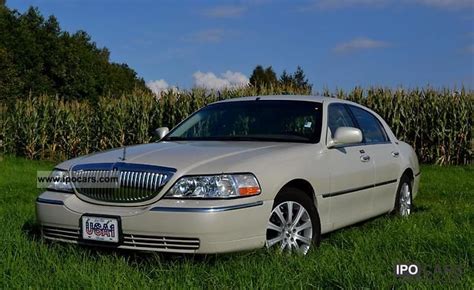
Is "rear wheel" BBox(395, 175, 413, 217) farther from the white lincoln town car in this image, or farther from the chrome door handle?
the chrome door handle

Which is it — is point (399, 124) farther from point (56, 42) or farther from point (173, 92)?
point (56, 42)

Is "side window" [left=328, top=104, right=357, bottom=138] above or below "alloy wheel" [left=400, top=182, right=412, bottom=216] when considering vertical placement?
above

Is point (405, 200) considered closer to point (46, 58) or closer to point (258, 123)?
point (258, 123)

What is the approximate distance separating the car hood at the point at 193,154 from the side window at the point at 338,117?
719 mm

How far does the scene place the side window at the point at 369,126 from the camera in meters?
6.31

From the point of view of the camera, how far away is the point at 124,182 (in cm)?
431

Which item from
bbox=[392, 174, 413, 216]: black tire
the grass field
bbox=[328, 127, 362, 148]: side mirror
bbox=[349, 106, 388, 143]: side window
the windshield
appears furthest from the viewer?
bbox=[392, 174, 413, 216]: black tire

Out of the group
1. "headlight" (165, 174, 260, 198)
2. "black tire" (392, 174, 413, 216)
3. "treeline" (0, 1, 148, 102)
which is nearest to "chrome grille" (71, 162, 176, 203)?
"headlight" (165, 174, 260, 198)

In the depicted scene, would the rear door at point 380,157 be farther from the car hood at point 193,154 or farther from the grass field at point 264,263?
the car hood at point 193,154

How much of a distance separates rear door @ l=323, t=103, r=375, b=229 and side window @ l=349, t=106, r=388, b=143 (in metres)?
0.31

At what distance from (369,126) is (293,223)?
2349 millimetres

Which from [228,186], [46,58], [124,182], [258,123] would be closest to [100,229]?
[124,182]

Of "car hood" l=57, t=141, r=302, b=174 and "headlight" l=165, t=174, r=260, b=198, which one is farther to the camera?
"car hood" l=57, t=141, r=302, b=174

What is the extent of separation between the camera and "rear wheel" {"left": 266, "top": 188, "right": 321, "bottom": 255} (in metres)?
4.45
